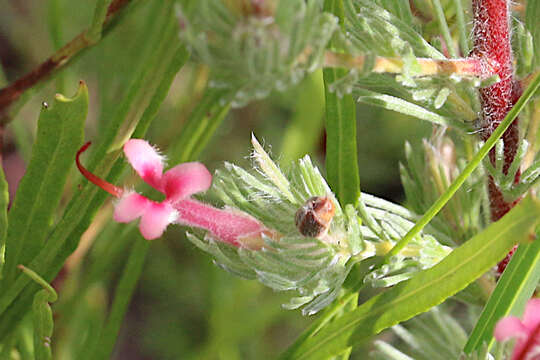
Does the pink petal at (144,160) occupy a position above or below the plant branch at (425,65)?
below

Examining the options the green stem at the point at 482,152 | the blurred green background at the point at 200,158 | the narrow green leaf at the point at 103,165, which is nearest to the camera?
the green stem at the point at 482,152

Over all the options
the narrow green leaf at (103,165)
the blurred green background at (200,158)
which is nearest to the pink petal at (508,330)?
the narrow green leaf at (103,165)

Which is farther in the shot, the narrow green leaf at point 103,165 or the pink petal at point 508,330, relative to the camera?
the narrow green leaf at point 103,165

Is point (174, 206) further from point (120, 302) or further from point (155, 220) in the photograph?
point (120, 302)

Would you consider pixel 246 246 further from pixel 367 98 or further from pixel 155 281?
pixel 155 281

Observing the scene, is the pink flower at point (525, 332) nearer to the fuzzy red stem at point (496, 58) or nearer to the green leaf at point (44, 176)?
the fuzzy red stem at point (496, 58)
